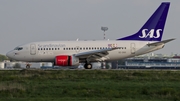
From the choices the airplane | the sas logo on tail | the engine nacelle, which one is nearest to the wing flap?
the airplane

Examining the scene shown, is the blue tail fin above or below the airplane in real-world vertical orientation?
above

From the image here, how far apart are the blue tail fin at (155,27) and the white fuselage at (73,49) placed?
123cm

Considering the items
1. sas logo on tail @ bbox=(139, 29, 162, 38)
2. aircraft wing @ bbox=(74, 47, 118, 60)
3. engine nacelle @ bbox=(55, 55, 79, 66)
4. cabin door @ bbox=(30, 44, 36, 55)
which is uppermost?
sas logo on tail @ bbox=(139, 29, 162, 38)

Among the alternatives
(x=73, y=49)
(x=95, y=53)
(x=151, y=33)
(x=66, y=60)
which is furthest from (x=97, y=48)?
(x=151, y=33)

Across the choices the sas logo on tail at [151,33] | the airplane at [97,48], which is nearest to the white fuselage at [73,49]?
the airplane at [97,48]

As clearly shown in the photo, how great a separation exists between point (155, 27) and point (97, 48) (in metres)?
7.07

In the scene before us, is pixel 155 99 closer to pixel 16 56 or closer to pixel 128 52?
pixel 128 52

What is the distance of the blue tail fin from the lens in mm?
46594

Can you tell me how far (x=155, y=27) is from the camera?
47.0 meters

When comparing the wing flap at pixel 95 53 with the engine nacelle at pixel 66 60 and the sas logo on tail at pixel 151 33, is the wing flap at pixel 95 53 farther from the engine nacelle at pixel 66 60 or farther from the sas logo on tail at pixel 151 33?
the sas logo on tail at pixel 151 33

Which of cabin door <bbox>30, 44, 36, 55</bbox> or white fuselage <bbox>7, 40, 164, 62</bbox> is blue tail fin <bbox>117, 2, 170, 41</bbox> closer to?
white fuselage <bbox>7, 40, 164, 62</bbox>

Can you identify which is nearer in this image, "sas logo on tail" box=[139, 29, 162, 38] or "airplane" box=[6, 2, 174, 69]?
→ "airplane" box=[6, 2, 174, 69]

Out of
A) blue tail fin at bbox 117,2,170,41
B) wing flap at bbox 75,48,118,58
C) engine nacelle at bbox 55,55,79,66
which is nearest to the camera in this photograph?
wing flap at bbox 75,48,118,58

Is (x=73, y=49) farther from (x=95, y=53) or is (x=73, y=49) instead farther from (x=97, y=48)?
(x=95, y=53)
